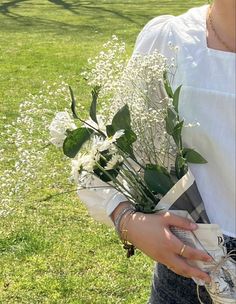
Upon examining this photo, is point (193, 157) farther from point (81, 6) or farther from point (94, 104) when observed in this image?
point (81, 6)

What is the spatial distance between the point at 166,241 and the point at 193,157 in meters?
0.18

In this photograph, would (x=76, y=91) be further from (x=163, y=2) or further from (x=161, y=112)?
(x=163, y=2)

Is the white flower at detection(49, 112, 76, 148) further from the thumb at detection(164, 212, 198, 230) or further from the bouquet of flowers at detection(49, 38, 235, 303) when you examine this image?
the thumb at detection(164, 212, 198, 230)

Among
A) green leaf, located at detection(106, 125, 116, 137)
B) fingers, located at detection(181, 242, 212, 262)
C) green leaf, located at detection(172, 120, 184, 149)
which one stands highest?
green leaf, located at detection(172, 120, 184, 149)

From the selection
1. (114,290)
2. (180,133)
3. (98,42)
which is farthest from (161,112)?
(98,42)

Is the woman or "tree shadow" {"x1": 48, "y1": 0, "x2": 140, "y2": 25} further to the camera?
"tree shadow" {"x1": 48, "y1": 0, "x2": 140, "y2": 25}

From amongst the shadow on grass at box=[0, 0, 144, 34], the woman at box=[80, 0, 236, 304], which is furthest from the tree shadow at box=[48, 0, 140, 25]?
the woman at box=[80, 0, 236, 304]

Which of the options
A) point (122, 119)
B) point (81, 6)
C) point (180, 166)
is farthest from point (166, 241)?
point (81, 6)

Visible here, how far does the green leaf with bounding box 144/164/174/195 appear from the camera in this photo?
136 cm

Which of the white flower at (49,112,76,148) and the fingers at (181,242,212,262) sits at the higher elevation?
the white flower at (49,112,76,148)

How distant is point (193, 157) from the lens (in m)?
1.37

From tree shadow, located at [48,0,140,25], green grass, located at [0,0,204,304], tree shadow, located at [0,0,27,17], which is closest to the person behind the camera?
green grass, located at [0,0,204,304]

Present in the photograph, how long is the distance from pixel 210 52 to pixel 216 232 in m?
0.38

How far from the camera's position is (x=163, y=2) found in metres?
15.1
